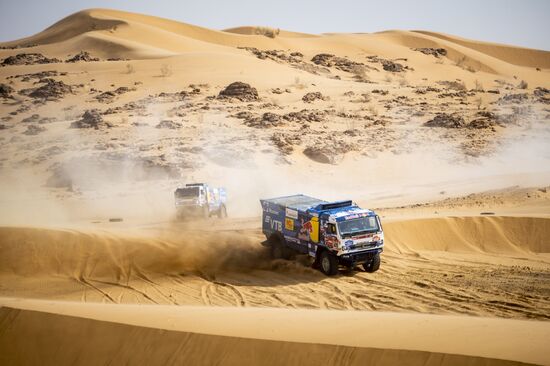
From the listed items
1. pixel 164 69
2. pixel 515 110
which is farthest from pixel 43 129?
pixel 515 110

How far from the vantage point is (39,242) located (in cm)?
1825

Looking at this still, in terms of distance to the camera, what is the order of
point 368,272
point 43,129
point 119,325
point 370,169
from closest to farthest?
point 119,325, point 368,272, point 370,169, point 43,129

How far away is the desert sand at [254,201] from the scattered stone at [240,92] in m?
0.20

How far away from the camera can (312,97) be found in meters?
49.8

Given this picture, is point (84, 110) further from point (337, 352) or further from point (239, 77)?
point (337, 352)

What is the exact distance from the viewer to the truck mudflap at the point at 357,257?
54.1 ft

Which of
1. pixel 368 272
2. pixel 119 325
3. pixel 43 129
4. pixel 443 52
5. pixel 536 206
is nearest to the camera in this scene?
pixel 119 325

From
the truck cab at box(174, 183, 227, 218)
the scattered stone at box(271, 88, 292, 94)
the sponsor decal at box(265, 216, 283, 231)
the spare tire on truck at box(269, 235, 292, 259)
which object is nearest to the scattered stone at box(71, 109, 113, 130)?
the scattered stone at box(271, 88, 292, 94)

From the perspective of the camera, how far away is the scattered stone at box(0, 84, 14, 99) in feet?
163

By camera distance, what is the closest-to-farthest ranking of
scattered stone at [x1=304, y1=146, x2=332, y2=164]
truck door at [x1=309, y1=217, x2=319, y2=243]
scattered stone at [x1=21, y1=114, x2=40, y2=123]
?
truck door at [x1=309, y1=217, x2=319, y2=243], scattered stone at [x1=304, y1=146, x2=332, y2=164], scattered stone at [x1=21, y1=114, x2=40, y2=123]

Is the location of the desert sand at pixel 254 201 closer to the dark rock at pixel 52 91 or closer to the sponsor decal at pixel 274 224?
the dark rock at pixel 52 91

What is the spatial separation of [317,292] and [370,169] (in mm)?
24752

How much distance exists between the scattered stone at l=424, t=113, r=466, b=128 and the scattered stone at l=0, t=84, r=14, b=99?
33.7m

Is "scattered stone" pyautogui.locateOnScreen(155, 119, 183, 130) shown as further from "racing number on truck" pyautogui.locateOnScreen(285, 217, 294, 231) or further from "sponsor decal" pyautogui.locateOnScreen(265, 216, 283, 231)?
"racing number on truck" pyautogui.locateOnScreen(285, 217, 294, 231)
